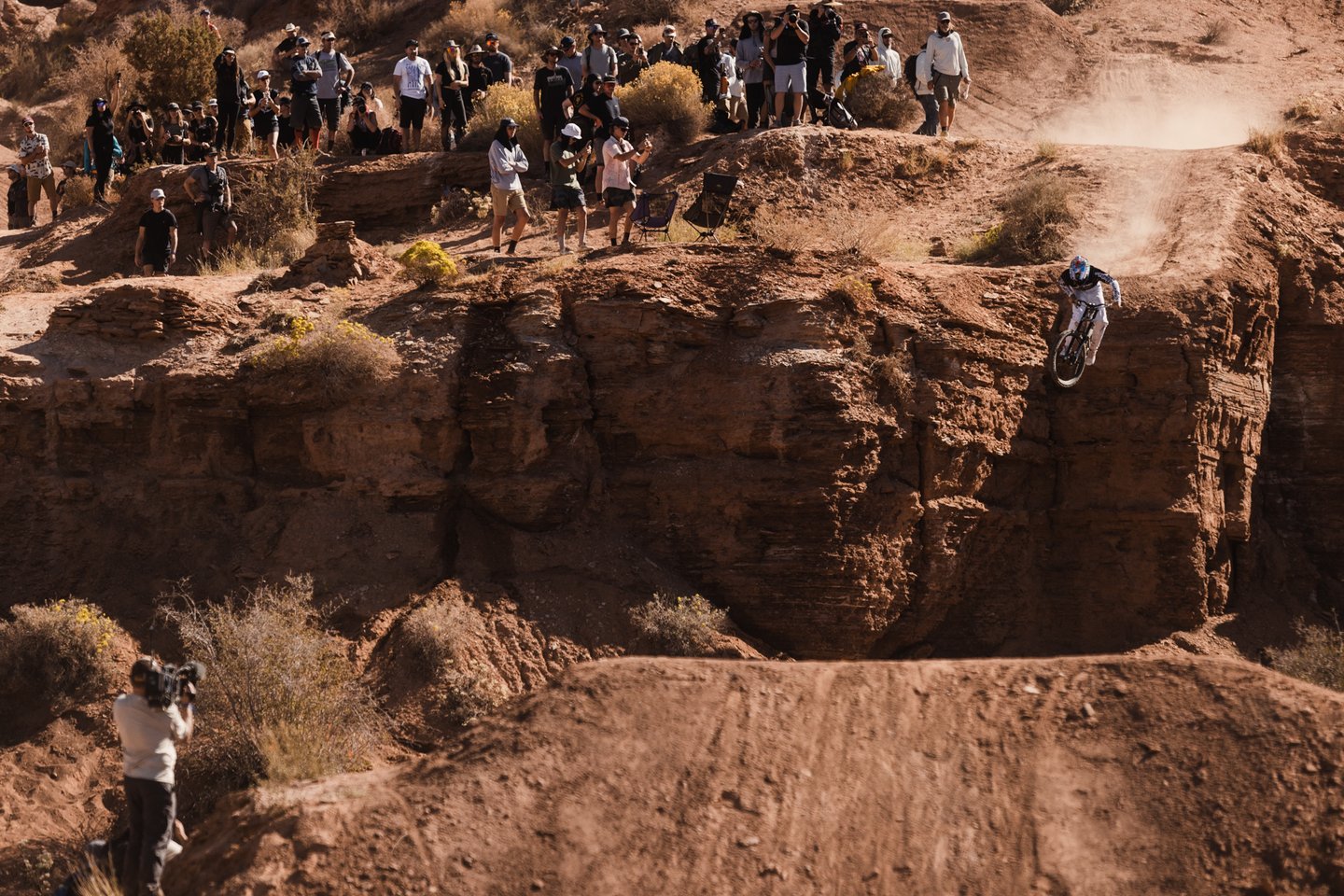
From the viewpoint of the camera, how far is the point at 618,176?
17156 millimetres

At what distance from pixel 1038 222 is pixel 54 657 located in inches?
459

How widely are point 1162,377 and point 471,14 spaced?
1832 cm

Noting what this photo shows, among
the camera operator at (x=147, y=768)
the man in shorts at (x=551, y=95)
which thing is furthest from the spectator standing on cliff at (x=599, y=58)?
the camera operator at (x=147, y=768)

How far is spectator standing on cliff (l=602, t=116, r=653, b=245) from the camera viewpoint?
17.2m

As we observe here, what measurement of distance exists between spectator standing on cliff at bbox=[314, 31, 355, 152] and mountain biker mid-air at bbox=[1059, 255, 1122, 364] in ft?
35.8

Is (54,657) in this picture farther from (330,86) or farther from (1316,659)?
(1316,659)

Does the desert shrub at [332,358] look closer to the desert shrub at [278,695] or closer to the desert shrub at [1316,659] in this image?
the desert shrub at [278,695]

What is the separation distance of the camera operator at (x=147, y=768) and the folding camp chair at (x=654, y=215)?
863 centimetres

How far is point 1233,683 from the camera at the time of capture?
10547 millimetres

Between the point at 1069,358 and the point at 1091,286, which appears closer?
the point at 1091,286

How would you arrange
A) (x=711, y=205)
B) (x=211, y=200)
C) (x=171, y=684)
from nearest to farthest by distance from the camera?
(x=171, y=684) < (x=711, y=205) < (x=211, y=200)

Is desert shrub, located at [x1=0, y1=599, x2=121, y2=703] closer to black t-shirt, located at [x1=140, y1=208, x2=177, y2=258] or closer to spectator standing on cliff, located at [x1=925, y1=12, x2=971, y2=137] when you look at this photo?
black t-shirt, located at [x1=140, y1=208, x2=177, y2=258]

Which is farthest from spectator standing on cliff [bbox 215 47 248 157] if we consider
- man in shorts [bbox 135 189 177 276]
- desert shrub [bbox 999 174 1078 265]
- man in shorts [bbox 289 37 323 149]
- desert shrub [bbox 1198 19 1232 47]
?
desert shrub [bbox 1198 19 1232 47]

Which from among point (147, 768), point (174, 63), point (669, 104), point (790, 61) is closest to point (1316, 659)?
point (790, 61)
